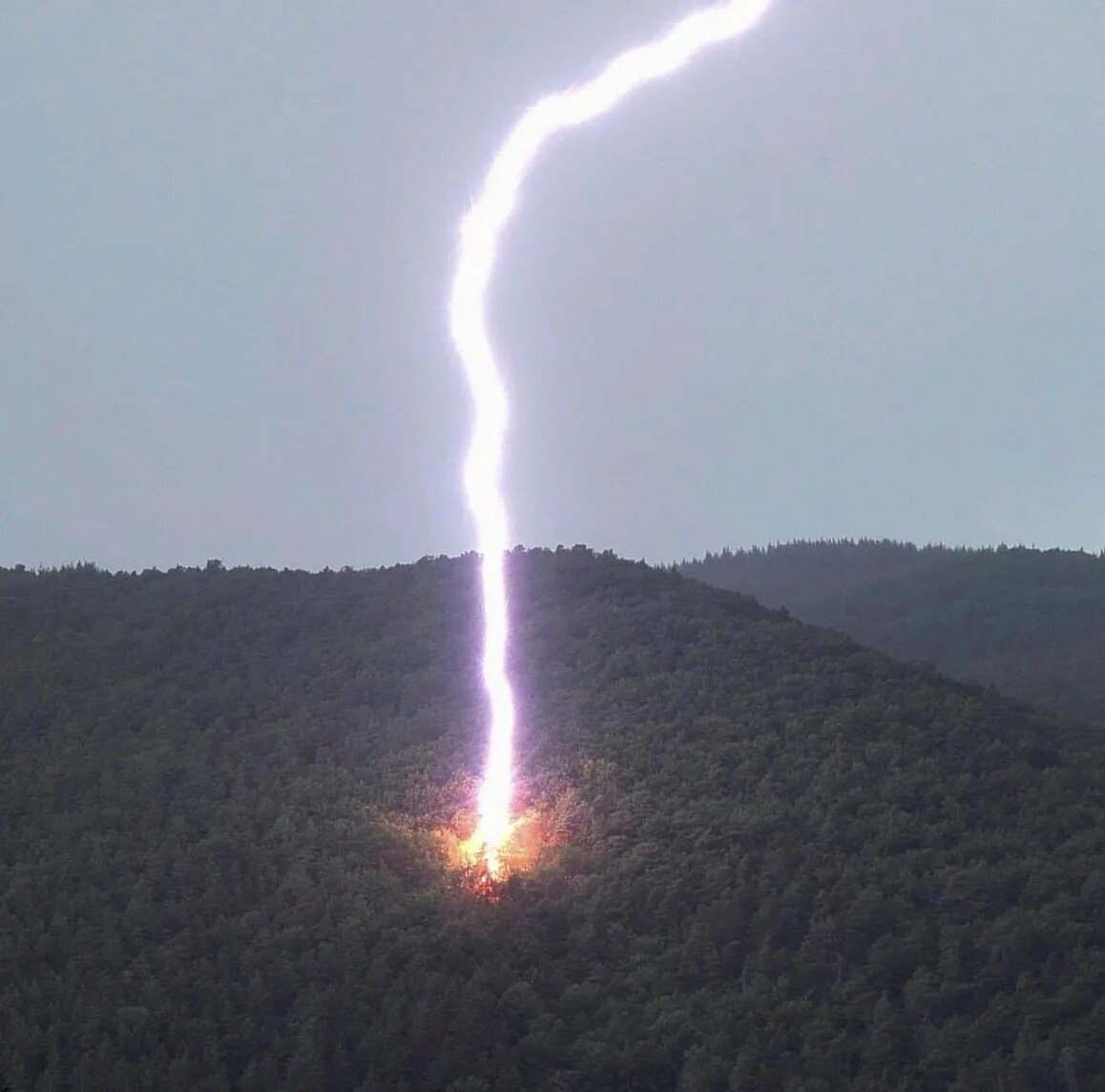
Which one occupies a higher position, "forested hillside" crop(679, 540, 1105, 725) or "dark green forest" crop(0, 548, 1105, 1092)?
"forested hillside" crop(679, 540, 1105, 725)

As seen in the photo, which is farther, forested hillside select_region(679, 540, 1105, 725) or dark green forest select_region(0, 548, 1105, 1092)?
forested hillside select_region(679, 540, 1105, 725)

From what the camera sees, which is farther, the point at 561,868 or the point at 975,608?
the point at 975,608

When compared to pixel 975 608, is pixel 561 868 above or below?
below

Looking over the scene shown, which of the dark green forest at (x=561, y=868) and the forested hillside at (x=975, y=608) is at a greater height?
the forested hillside at (x=975, y=608)

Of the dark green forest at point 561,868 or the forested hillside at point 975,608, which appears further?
the forested hillside at point 975,608
